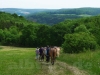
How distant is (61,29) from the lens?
343ft

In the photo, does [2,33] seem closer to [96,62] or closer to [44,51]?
[44,51]

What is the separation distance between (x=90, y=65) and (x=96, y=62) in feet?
4.10

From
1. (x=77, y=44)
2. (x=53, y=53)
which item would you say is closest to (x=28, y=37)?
(x=77, y=44)

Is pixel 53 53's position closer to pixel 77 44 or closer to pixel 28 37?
pixel 77 44

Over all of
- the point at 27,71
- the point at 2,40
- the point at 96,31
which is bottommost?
the point at 2,40

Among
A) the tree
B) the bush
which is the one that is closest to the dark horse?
the bush

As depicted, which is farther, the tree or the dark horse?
the tree

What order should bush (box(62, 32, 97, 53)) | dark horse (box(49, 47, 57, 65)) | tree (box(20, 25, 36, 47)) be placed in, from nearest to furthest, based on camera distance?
dark horse (box(49, 47, 57, 65)) → bush (box(62, 32, 97, 53)) → tree (box(20, 25, 36, 47))

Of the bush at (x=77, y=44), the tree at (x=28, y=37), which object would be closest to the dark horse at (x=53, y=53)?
the bush at (x=77, y=44)

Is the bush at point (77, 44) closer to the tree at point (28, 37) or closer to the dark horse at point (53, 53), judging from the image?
the dark horse at point (53, 53)

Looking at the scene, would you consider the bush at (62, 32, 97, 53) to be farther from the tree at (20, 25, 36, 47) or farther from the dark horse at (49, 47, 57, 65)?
the tree at (20, 25, 36, 47)

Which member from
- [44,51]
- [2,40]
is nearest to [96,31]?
[44,51]

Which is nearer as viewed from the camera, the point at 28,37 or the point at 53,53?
the point at 53,53

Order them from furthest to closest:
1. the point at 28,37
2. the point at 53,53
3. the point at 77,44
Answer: the point at 28,37
the point at 77,44
the point at 53,53
